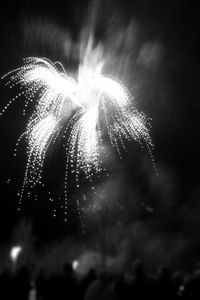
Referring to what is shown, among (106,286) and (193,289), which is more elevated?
(106,286)

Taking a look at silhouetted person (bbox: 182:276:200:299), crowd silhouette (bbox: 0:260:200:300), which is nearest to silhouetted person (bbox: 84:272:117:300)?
crowd silhouette (bbox: 0:260:200:300)

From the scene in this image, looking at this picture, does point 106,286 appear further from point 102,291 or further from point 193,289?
point 193,289

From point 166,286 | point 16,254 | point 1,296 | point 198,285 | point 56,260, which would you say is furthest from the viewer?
point 56,260

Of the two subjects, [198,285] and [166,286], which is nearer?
[198,285]

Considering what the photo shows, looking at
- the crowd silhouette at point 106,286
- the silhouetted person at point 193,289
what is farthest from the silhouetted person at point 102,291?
the silhouetted person at point 193,289

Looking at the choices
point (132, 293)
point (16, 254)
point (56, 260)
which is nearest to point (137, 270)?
point (132, 293)

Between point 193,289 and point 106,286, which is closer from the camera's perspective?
A: point 106,286

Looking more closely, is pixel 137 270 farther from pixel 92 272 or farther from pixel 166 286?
pixel 92 272

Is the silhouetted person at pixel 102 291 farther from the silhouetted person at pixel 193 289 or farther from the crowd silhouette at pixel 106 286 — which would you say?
the silhouetted person at pixel 193 289

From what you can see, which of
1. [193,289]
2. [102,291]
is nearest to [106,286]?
[102,291]
